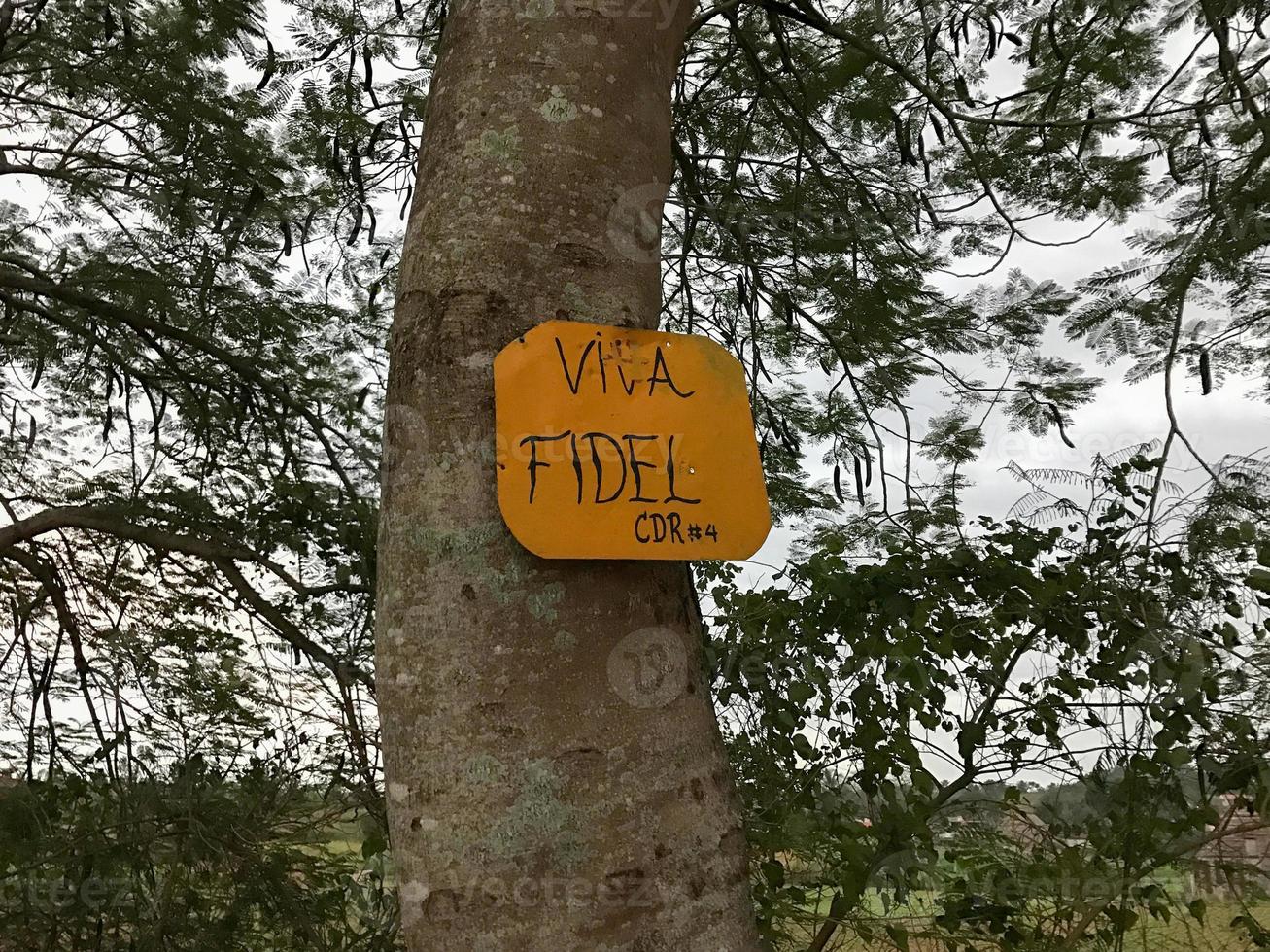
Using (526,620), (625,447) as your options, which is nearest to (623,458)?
(625,447)

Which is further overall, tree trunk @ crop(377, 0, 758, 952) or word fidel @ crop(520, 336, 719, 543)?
word fidel @ crop(520, 336, 719, 543)

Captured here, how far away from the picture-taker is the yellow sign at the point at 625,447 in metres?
0.94

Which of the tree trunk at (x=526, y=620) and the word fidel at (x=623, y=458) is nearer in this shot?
the tree trunk at (x=526, y=620)

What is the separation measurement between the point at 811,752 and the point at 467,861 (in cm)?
135

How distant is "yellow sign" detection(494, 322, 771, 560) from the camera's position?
939 mm

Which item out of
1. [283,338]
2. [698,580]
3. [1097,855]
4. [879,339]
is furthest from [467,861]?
[283,338]

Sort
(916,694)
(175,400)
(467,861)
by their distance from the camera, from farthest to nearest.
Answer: (175,400)
(916,694)
(467,861)

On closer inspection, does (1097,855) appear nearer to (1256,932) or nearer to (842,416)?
(1256,932)

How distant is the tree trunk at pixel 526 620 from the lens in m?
0.85

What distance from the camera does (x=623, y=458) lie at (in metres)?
1.02

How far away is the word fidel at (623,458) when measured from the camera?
3.18 ft

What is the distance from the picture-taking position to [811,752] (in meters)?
2.07

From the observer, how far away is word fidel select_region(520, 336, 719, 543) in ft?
3.18

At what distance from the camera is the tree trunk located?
2.81 ft
